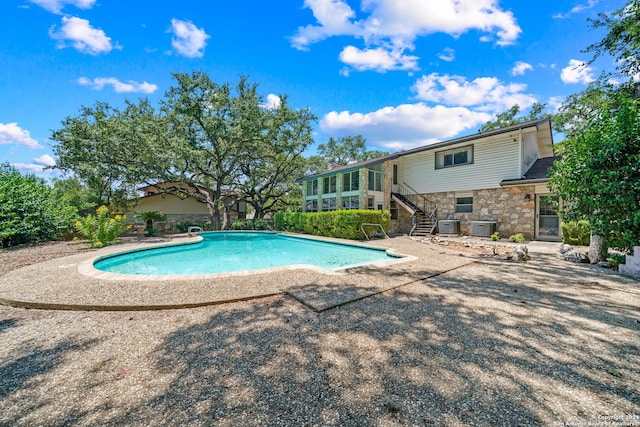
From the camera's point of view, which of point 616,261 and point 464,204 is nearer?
point 616,261

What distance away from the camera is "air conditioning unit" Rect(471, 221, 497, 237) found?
39.6 feet

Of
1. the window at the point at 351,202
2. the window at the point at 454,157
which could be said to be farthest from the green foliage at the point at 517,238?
the window at the point at 351,202

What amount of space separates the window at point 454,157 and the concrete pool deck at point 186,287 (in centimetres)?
1002

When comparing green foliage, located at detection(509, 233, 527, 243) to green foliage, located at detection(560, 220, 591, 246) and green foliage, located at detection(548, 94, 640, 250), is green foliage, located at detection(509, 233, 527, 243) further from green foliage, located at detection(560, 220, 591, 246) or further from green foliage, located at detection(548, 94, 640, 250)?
green foliage, located at detection(548, 94, 640, 250)

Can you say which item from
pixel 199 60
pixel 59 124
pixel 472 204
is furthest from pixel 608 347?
pixel 59 124

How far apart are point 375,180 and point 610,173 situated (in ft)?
34.5

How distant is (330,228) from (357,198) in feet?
9.42

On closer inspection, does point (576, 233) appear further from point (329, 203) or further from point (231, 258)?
point (231, 258)

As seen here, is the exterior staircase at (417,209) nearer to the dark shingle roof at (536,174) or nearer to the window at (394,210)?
the window at (394,210)

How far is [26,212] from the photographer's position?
30.8 ft

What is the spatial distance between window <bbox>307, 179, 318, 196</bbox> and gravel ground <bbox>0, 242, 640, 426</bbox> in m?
15.3

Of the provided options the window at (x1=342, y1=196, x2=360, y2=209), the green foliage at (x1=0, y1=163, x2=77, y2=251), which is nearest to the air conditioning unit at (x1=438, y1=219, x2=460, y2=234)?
the window at (x1=342, y1=196, x2=360, y2=209)

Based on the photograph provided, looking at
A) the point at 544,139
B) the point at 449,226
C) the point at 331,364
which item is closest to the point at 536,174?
the point at 544,139

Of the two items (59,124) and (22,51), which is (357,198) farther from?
(59,124)
